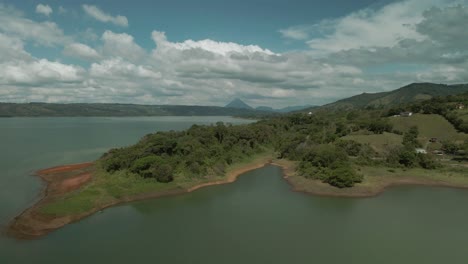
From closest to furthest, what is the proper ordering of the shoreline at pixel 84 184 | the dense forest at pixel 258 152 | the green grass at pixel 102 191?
1. the shoreline at pixel 84 184
2. the green grass at pixel 102 191
3. the dense forest at pixel 258 152

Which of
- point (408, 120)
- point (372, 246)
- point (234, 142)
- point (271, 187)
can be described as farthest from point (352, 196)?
point (408, 120)

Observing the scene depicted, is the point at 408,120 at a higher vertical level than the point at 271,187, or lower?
higher

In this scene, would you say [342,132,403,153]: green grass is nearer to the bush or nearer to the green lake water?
the green lake water

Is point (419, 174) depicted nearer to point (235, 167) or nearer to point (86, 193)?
point (235, 167)

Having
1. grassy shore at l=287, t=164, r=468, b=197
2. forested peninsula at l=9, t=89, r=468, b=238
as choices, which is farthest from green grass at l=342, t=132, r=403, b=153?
grassy shore at l=287, t=164, r=468, b=197

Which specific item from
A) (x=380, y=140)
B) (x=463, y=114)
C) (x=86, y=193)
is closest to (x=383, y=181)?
(x=380, y=140)

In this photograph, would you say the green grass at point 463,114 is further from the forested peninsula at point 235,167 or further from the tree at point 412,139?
the tree at point 412,139

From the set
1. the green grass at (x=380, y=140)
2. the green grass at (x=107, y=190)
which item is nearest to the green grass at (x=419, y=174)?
the green grass at (x=380, y=140)

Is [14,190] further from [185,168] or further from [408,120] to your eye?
[408,120]
